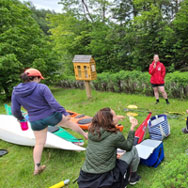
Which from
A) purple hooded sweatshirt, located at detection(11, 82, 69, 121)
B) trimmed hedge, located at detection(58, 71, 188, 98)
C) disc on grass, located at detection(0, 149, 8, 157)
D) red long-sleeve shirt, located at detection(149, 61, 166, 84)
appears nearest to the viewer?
purple hooded sweatshirt, located at detection(11, 82, 69, 121)

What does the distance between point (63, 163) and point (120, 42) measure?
8.91 m

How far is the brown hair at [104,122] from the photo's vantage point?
1825 mm

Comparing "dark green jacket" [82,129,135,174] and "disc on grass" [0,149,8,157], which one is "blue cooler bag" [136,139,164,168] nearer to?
"dark green jacket" [82,129,135,174]

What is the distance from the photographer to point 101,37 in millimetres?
11141

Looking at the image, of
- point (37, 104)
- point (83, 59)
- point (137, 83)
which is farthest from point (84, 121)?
point (137, 83)

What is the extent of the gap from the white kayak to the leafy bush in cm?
194

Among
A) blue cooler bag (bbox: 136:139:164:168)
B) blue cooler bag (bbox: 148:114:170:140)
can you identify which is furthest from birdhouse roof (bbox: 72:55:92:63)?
blue cooler bag (bbox: 136:139:164:168)

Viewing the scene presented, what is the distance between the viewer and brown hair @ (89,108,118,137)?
1825mm

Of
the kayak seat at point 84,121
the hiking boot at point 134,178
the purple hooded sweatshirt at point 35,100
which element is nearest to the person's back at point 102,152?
the hiking boot at point 134,178

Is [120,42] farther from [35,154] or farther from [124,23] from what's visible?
[35,154]

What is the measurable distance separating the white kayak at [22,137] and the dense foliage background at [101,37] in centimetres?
473

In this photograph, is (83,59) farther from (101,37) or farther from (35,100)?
(101,37)

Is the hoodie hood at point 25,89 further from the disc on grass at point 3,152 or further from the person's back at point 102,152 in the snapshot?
the disc on grass at point 3,152

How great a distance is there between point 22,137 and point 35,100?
5.07ft
